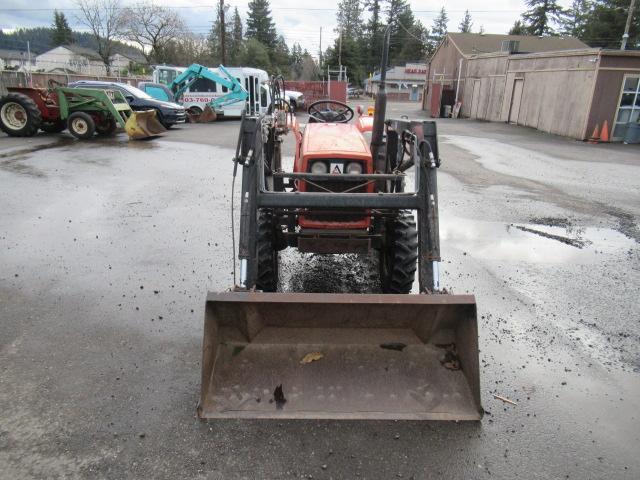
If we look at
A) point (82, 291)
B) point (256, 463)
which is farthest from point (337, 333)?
point (82, 291)

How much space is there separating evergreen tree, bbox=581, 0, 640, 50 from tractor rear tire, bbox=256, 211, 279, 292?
155 feet

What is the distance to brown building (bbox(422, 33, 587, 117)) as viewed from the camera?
32438 mm

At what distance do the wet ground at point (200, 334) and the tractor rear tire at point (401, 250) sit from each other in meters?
0.64

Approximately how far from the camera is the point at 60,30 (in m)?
79.2

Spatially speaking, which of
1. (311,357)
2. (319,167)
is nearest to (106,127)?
(319,167)

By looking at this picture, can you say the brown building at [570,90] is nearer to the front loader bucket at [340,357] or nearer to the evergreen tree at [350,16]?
the front loader bucket at [340,357]

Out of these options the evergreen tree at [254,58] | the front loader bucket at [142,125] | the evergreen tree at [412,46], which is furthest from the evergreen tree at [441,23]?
the front loader bucket at [142,125]

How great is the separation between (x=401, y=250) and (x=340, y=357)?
1.45 metres

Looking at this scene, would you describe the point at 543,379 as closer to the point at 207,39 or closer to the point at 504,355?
the point at 504,355

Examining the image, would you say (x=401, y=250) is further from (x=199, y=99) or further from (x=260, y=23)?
(x=260, y=23)

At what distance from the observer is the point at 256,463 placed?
266cm

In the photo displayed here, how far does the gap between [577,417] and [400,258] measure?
1811 millimetres

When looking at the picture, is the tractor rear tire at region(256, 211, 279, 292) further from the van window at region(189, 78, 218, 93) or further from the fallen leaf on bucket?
the van window at region(189, 78, 218, 93)

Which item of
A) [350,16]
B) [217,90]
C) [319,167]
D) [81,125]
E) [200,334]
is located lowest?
[200,334]
